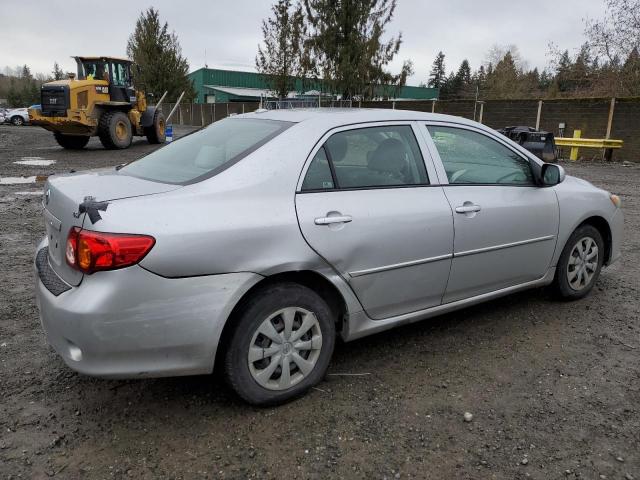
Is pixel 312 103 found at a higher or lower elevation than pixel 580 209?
higher

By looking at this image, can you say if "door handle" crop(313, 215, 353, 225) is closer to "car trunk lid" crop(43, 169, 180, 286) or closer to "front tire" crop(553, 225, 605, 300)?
"car trunk lid" crop(43, 169, 180, 286)

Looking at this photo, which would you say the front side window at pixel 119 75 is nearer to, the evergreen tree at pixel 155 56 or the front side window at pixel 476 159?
the front side window at pixel 476 159

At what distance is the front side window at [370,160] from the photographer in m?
2.93

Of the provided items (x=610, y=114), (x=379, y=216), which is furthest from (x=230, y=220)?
(x=610, y=114)

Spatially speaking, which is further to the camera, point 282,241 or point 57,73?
point 57,73

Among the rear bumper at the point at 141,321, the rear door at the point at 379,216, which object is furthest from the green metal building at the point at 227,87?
the rear bumper at the point at 141,321

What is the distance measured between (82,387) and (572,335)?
3153mm

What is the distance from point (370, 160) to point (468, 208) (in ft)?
2.30

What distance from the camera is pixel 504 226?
11.6 ft

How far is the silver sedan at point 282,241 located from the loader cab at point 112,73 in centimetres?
1627

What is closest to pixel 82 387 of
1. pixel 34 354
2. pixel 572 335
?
pixel 34 354

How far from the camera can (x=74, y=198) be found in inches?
101

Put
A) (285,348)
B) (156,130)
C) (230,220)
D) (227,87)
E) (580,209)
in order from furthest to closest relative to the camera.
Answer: (227,87) → (156,130) → (580,209) → (285,348) → (230,220)

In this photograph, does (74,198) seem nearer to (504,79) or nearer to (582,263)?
(582,263)
